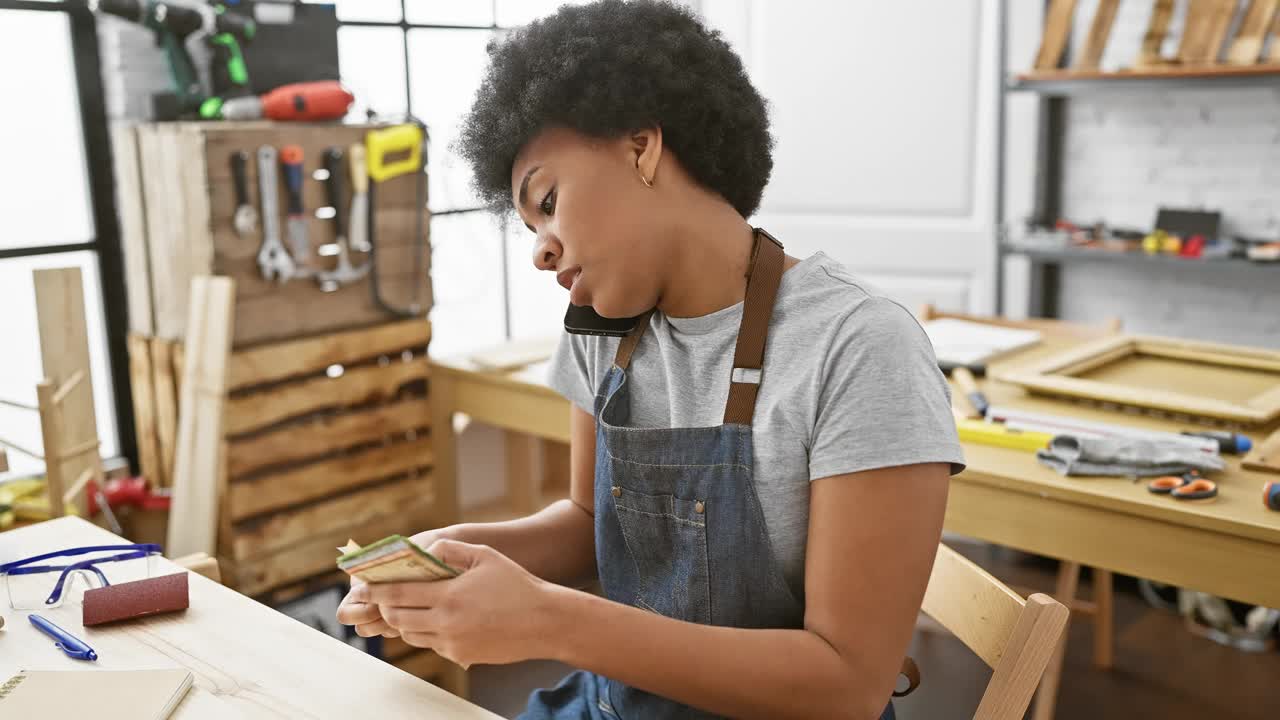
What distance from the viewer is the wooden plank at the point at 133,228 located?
101 inches

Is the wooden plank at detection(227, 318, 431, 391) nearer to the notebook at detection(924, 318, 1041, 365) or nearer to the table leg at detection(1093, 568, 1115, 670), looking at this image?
the notebook at detection(924, 318, 1041, 365)

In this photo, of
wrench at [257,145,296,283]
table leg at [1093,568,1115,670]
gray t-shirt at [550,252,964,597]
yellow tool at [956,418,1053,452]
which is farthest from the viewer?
table leg at [1093,568,1115,670]

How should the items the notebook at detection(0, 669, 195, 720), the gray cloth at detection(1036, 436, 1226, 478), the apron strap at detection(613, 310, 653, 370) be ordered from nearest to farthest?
the notebook at detection(0, 669, 195, 720) < the apron strap at detection(613, 310, 653, 370) < the gray cloth at detection(1036, 436, 1226, 478)

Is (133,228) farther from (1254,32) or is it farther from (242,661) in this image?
(1254,32)

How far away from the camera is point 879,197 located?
14.1ft

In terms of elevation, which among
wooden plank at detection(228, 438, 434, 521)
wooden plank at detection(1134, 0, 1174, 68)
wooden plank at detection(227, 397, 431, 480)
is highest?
wooden plank at detection(1134, 0, 1174, 68)

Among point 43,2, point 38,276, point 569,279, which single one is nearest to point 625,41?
point 569,279

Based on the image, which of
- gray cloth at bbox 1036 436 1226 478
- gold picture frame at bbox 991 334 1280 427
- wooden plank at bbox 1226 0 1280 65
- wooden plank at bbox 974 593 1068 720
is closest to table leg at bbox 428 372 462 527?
gold picture frame at bbox 991 334 1280 427

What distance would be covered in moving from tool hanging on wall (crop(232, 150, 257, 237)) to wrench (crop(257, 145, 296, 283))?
36 mm

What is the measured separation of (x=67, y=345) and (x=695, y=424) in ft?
4.91

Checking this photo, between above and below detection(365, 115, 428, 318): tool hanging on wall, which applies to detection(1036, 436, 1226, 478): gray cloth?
below

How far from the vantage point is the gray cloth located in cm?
183

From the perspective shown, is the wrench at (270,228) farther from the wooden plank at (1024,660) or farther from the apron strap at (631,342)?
the wooden plank at (1024,660)

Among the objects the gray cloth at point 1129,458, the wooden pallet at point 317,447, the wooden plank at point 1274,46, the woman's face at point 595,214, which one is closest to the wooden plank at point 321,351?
the wooden pallet at point 317,447
